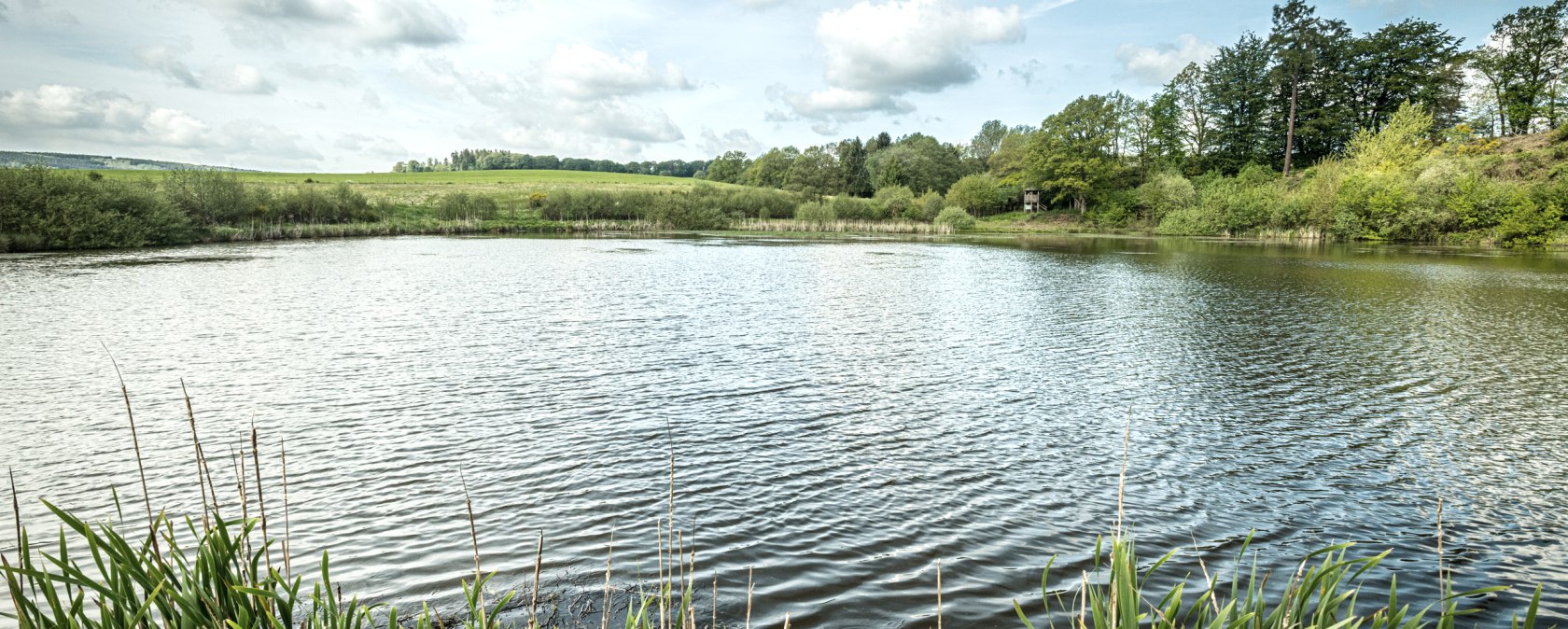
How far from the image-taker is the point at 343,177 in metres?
115

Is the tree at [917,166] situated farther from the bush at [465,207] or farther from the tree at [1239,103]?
the bush at [465,207]

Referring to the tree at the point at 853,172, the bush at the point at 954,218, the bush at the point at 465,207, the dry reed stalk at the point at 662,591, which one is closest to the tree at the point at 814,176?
the tree at the point at 853,172

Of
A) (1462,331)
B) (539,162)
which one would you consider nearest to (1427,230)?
(1462,331)

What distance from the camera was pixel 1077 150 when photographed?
9688 cm

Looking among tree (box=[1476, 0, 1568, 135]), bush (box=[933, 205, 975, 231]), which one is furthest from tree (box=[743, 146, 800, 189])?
tree (box=[1476, 0, 1568, 135])

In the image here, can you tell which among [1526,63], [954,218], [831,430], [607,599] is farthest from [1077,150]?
[607,599]

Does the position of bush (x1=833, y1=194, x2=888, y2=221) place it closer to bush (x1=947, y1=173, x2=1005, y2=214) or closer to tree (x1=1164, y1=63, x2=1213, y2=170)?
bush (x1=947, y1=173, x2=1005, y2=214)

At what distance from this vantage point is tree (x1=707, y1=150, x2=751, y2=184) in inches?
6496

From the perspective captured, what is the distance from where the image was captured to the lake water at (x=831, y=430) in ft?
23.0

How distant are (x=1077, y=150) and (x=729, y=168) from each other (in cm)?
8561

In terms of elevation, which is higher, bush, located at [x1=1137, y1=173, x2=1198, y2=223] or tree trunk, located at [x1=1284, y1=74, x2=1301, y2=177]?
tree trunk, located at [x1=1284, y1=74, x2=1301, y2=177]

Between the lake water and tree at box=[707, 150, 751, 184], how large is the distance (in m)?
142

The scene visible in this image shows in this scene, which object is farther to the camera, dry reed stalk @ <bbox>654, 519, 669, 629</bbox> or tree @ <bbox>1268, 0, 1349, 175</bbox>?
tree @ <bbox>1268, 0, 1349, 175</bbox>

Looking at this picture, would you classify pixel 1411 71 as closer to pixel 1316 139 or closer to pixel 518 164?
pixel 1316 139
